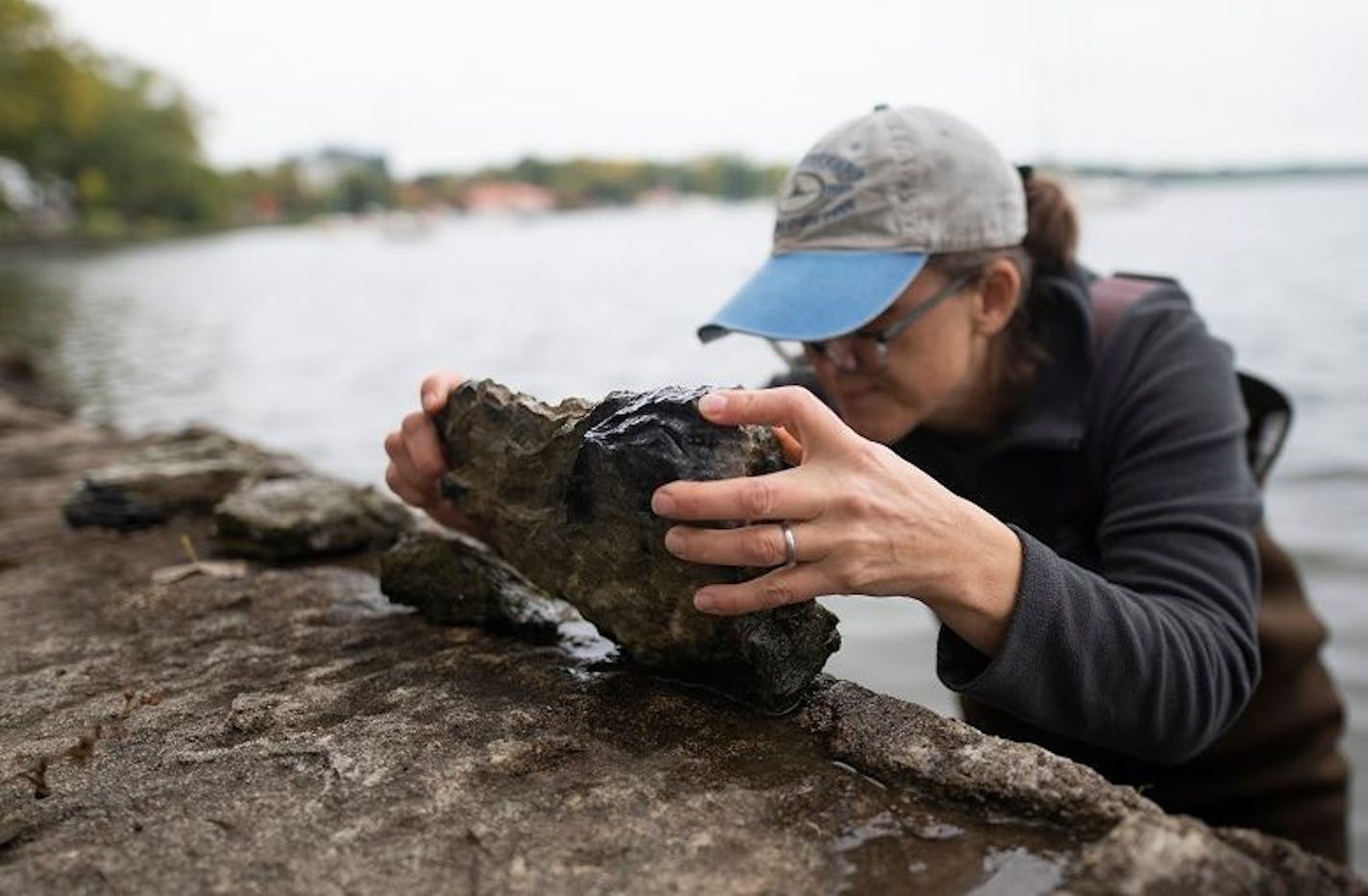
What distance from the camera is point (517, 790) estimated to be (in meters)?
1.67

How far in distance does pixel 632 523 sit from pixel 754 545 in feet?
1.12

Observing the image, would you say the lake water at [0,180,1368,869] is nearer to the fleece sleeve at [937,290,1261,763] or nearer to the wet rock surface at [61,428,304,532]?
the fleece sleeve at [937,290,1261,763]

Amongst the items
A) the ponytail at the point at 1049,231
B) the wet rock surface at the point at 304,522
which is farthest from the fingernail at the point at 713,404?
the wet rock surface at the point at 304,522

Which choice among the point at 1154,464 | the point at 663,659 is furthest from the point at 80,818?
the point at 1154,464

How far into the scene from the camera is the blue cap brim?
2.30 meters

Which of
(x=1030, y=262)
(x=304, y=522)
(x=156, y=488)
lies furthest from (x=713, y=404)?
(x=156, y=488)

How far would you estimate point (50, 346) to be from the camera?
613 inches

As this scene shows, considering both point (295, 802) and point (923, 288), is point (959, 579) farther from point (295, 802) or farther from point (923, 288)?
point (295, 802)

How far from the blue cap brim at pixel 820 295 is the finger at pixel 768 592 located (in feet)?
2.53

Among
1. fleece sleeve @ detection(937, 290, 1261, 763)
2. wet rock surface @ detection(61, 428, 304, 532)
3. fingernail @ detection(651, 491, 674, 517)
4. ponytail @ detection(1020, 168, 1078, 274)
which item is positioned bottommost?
wet rock surface @ detection(61, 428, 304, 532)

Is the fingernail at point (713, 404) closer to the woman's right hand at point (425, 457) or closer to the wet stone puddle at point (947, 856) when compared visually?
the wet stone puddle at point (947, 856)

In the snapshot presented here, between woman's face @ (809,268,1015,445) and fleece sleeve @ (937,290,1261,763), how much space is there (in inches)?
11.8

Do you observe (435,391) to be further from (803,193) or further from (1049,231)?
(1049,231)

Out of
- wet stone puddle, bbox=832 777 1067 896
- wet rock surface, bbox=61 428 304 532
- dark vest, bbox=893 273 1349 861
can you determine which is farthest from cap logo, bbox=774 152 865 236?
wet rock surface, bbox=61 428 304 532
